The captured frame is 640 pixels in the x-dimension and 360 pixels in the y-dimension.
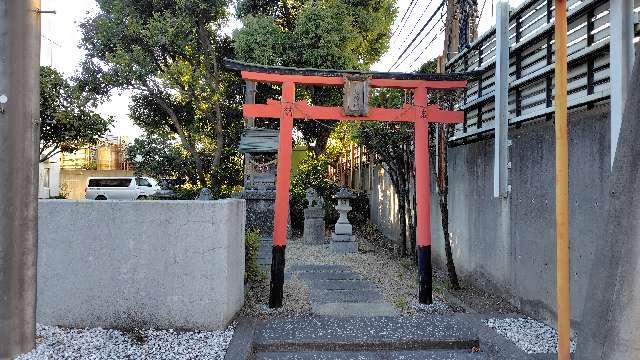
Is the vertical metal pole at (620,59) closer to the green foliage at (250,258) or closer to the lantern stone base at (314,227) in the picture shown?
the green foliage at (250,258)

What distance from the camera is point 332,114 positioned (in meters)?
5.99

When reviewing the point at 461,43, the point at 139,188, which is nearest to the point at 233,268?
the point at 461,43

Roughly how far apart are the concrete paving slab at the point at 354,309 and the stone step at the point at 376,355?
1.03 metres

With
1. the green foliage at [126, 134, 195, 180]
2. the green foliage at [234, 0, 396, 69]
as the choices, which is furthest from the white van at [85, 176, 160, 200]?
the green foliage at [234, 0, 396, 69]

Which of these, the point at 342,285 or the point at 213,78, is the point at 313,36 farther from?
the point at 342,285

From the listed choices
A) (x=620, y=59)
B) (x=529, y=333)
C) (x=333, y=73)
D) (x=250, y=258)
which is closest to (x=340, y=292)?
(x=250, y=258)

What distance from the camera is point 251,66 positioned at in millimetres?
5707

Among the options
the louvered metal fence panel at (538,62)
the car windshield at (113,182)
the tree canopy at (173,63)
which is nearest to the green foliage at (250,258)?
the louvered metal fence panel at (538,62)

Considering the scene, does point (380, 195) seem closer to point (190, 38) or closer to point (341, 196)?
point (341, 196)

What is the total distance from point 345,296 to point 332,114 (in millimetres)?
2393

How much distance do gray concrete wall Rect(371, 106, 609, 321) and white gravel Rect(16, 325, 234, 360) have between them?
121 inches

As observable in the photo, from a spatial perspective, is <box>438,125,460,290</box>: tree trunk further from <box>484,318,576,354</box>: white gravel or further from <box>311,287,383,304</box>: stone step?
<box>484,318,576,354</box>: white gravel

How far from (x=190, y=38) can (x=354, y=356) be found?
1381 cm

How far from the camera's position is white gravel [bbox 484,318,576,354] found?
156 inches
